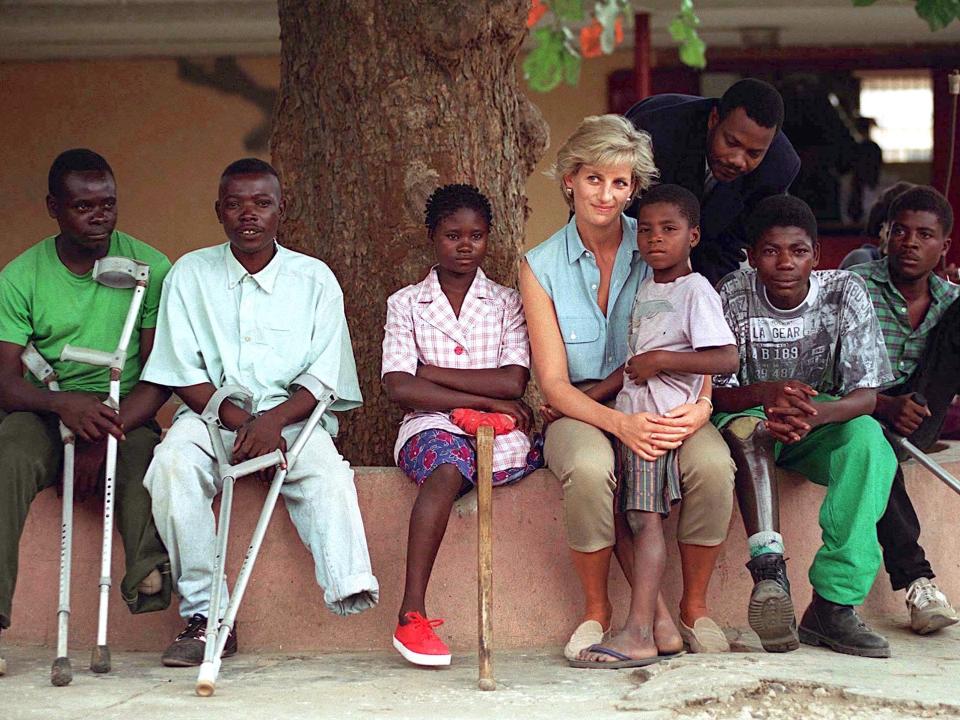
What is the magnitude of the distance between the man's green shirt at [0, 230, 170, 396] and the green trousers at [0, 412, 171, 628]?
0.68ft

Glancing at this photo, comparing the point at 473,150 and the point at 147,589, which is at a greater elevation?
the point at 473,150

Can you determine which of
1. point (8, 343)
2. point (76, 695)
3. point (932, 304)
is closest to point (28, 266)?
point (8, 343)

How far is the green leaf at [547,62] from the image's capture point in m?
2.76

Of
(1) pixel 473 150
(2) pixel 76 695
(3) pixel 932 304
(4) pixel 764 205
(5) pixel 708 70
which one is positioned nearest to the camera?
(2) pixel 76 695

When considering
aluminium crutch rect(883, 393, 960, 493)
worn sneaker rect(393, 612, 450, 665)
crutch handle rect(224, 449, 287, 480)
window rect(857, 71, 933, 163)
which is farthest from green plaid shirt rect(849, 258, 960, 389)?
window rect(857, 71, 933, 163)

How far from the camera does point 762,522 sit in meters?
4.29


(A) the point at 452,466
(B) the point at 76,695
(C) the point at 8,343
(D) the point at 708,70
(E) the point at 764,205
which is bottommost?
(B) the point at 76,695

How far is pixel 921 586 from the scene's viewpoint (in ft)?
14.7

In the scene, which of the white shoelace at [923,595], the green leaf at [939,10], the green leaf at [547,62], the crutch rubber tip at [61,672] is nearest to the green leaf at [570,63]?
the green leaf at [547,62]

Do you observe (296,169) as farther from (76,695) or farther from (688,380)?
(76,695)

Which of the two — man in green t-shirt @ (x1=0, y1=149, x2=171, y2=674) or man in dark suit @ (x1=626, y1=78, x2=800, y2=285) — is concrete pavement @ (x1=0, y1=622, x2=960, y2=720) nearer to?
man in green t-shirt @ (x1=0, y1=149, x2=171, y2=674)

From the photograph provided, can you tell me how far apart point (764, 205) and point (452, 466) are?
1295 millimetres

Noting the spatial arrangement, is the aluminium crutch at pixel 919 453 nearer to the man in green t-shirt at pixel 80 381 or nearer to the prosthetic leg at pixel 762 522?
the prosthetic leg at pixel 762 522

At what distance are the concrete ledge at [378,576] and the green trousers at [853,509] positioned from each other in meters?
0.48
